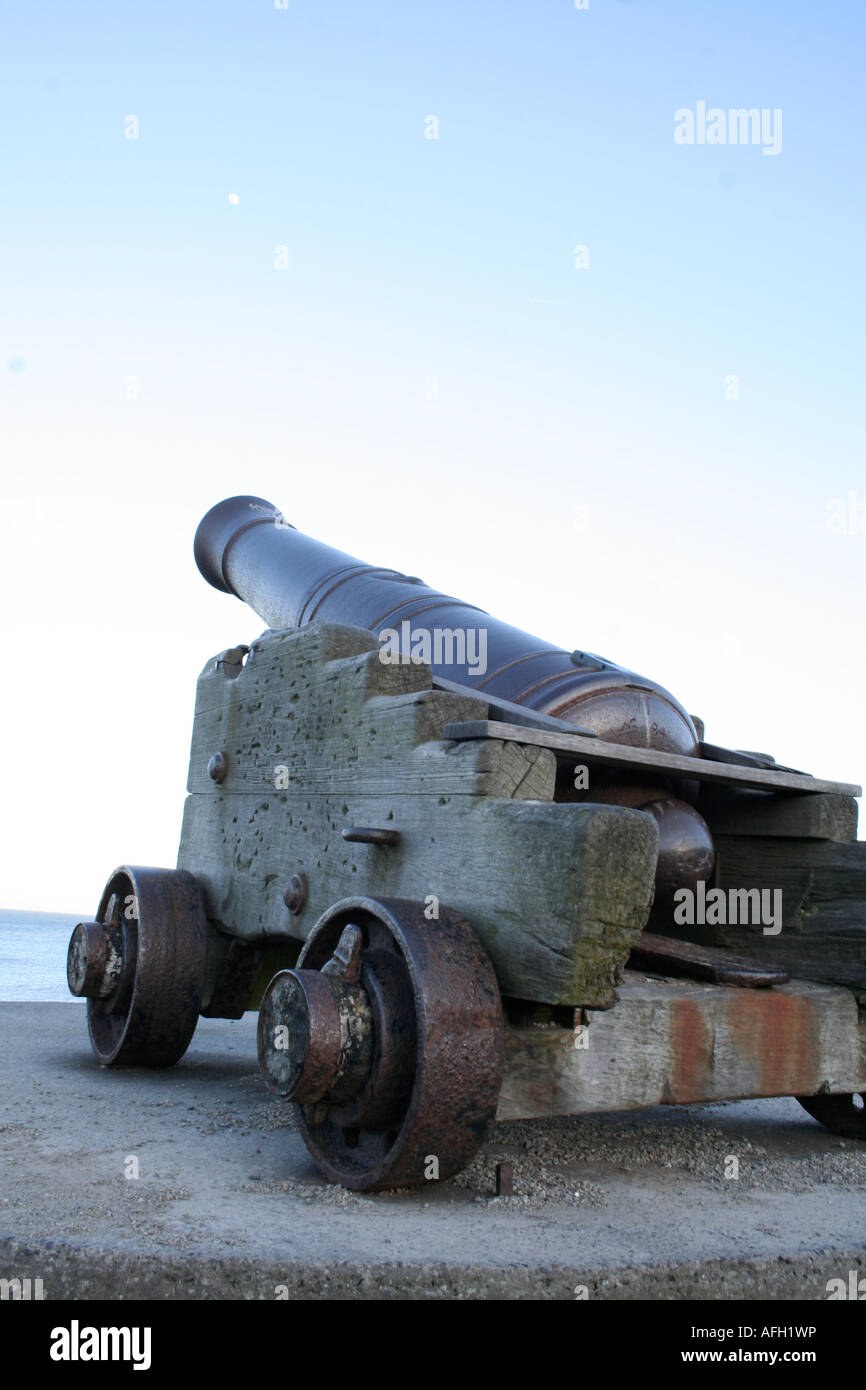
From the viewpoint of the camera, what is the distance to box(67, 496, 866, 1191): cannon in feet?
9.28

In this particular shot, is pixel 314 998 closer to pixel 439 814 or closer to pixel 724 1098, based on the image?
pixel 439 814

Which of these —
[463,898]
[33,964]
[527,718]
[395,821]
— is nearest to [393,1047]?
[463,898]

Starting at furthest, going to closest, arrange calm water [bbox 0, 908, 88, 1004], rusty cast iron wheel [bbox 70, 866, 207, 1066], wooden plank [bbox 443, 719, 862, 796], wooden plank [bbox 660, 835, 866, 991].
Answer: calm water [bbox 0, 908, 88, 1004] < rusty cast iron wheel [bbox 70, 866, 207, 1066] < wooden plank [bbox 660, 835, 866, 991] < wooden plank [bbox 443, 719, 862, 796]

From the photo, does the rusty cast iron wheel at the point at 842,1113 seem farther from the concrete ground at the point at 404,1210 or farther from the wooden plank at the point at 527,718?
the wooden plank at the point at 527,718

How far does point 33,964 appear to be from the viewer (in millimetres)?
14273

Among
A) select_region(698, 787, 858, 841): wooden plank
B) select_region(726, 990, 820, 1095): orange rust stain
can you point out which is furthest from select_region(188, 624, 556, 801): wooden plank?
select_region(698, 787, 858, 841): wooden plank

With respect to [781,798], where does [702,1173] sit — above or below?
below

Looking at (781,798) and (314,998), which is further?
(781,798)

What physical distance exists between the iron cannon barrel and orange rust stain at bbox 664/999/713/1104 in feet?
3.26

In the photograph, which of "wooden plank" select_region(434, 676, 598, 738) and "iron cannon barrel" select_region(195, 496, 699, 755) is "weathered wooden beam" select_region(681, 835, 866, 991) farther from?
"wooden plank" select_region(434, 676, 598, 738)

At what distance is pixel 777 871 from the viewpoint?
4.38 m
